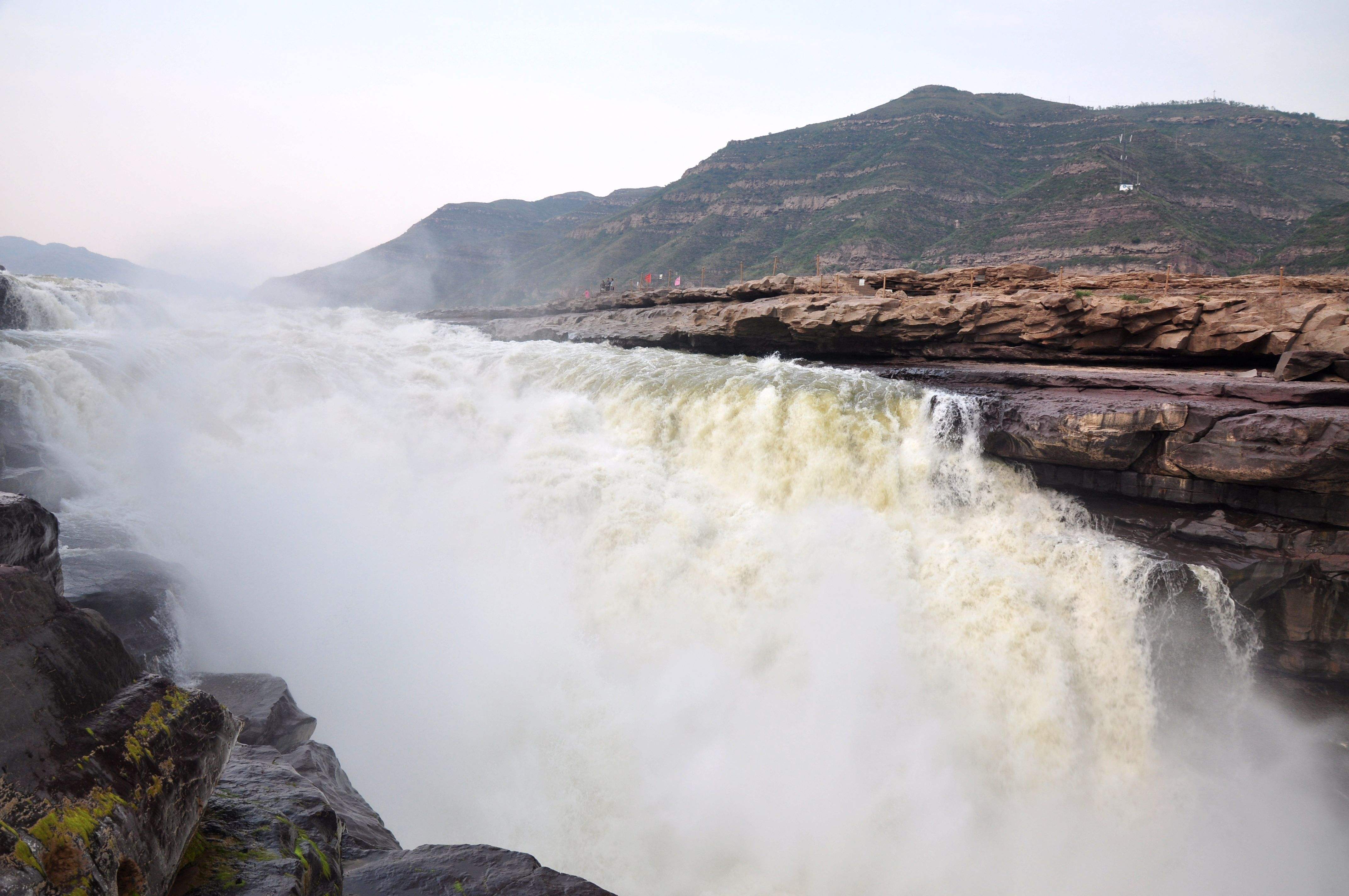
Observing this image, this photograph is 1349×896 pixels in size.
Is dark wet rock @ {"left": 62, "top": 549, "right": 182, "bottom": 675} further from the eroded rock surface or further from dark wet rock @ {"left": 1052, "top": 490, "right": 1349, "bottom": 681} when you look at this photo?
the eroded rock surface

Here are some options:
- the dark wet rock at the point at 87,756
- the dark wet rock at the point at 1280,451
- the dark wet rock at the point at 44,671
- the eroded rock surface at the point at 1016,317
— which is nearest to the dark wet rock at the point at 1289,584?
the dark wet rock at the point at 1280,451

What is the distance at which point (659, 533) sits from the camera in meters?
10.4

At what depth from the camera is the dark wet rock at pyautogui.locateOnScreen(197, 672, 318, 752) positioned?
5.32m

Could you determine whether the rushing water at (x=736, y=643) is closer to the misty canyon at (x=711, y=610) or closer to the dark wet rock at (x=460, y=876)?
the misty canyon at (x=711, y=610)

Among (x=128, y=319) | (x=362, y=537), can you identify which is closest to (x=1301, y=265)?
(x=362, y=537)

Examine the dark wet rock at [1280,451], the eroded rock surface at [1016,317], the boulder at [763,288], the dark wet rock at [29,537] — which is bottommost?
the dark wet rock at [1280,451]

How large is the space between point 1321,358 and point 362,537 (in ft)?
50.8

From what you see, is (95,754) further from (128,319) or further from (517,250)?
(517,250)

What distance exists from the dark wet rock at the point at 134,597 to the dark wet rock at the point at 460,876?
380cm

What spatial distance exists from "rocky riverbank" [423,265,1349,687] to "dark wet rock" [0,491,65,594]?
1113cm

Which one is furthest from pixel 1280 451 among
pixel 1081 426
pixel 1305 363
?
pixel 1305 363

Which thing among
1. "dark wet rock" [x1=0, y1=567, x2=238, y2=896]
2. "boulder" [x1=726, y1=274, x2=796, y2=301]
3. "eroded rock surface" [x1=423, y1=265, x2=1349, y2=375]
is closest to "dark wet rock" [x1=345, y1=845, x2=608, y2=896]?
"dark wet rock" [x1=0, y1=567, x2=238, y2=896]

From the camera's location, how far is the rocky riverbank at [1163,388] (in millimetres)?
8164

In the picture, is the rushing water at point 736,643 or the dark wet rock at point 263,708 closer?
the dark wet rock at point 263,708
